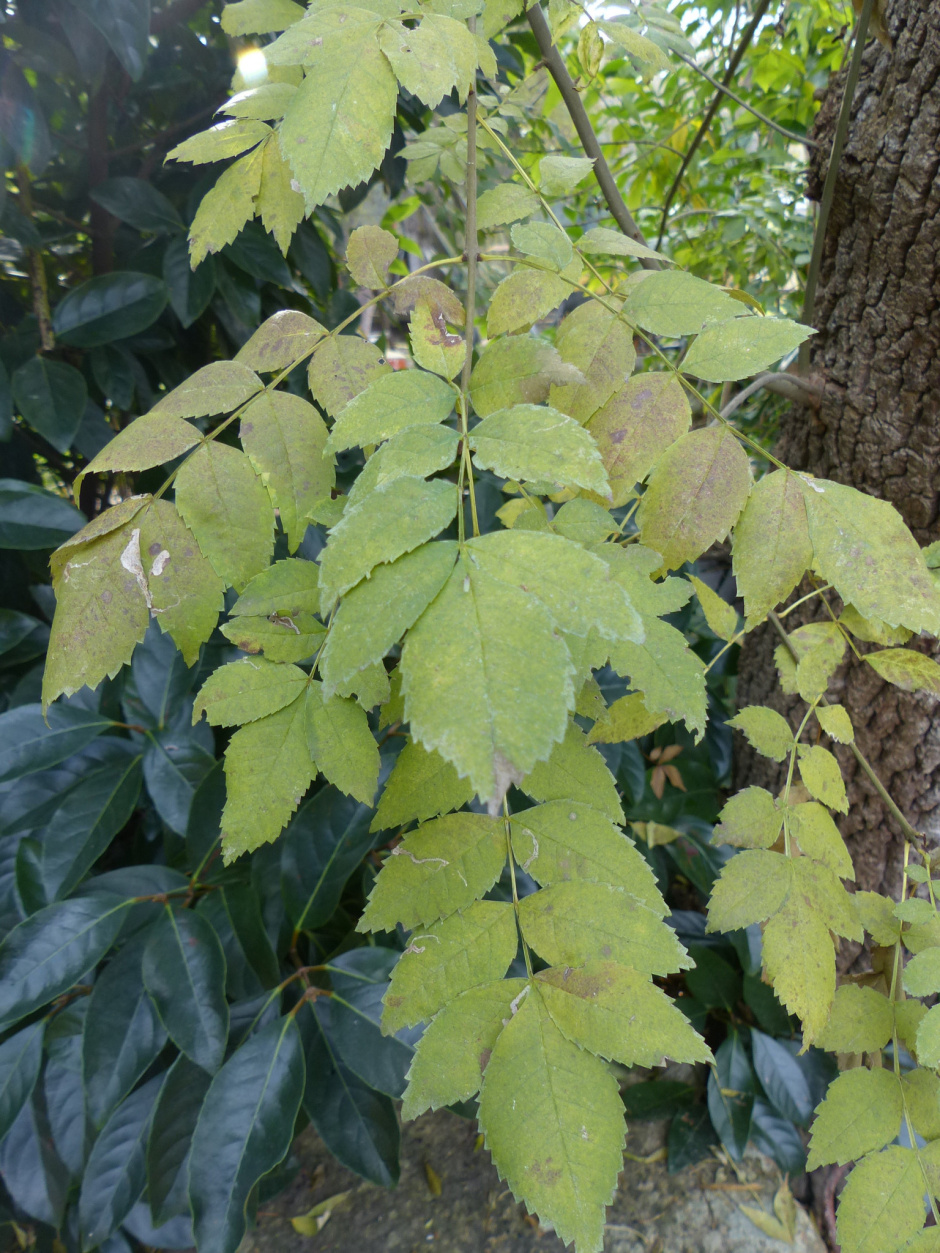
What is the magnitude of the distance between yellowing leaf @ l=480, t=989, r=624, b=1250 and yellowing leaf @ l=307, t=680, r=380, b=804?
175mm

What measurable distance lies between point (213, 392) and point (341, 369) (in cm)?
10

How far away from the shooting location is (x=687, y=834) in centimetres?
143

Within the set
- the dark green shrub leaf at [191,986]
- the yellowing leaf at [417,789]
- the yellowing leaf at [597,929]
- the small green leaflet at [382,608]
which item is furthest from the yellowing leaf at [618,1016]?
the dark green shrub leaf at [191,986]

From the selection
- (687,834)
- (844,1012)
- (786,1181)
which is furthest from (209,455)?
(786,1181)

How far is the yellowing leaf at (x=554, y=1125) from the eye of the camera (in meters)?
0.39

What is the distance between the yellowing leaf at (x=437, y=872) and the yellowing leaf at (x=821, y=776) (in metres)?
0.41

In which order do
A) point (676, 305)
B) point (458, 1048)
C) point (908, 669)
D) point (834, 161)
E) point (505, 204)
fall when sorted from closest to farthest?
point (458, 1048), point (676, 305), point (505, 204), point (908, 669), point (834, 161)

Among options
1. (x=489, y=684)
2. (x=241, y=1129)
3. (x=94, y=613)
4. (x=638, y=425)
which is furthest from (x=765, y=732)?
(x=241, y=1129)

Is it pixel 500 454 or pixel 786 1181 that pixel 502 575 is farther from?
pixel 786 1181

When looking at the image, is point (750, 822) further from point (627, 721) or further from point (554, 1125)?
point (554, 1125)

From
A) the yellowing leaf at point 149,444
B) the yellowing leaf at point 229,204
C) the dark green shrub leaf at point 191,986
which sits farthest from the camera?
the dark green shrub leaf at point 191,986

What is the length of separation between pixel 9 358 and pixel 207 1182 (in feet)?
4.15

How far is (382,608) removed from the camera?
1.26 ft

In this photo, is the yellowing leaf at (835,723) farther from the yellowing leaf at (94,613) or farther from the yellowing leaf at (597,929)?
the yellowing leaf at (94,613)
